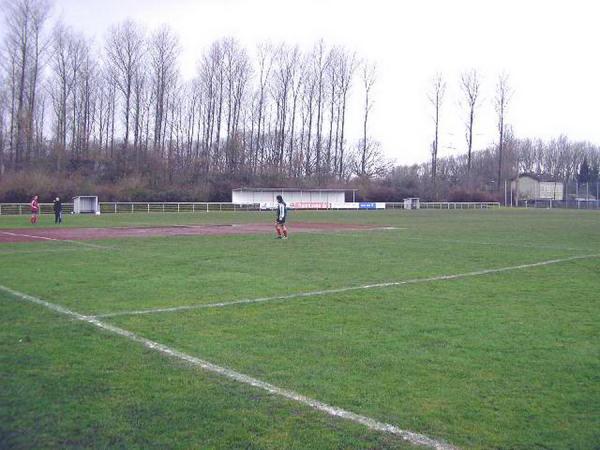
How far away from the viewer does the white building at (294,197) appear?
63.1 metres

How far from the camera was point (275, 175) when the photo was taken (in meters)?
75.3

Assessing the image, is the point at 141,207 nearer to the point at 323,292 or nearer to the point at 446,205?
the point at 446,205

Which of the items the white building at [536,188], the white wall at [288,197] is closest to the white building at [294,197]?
the white wall at [288,197]

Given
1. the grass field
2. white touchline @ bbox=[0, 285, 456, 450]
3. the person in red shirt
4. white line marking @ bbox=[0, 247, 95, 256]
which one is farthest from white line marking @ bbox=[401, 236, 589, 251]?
the person in red shirt

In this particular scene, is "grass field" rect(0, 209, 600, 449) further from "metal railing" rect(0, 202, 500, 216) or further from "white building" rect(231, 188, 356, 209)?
"white building" rect(231, 188, 356, 209)

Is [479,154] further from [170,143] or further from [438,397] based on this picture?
[438,397]

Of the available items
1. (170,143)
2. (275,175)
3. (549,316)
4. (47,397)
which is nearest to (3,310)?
(47,397)

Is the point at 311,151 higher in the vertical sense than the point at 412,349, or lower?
higher

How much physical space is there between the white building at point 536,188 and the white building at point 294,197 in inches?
1391

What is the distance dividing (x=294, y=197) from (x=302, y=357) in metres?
60.7

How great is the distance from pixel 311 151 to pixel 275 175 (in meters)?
14.7

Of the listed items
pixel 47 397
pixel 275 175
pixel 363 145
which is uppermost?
pixel 363 145

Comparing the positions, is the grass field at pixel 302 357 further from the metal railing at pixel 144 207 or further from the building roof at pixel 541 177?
the building roof at pixel 541 177

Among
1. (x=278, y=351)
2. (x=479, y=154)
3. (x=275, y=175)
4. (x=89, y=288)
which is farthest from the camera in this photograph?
(x=479, y=154)
